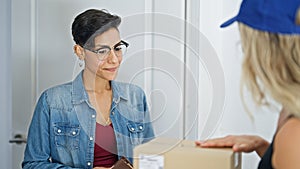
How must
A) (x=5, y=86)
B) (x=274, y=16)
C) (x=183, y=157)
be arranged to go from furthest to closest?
(x=5, y=86) < (x=183, y=157) < (x=274, y=16)

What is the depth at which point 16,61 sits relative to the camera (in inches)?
72.3

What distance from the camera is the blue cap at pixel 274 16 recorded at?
757 millimetres

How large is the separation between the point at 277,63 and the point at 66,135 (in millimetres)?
918

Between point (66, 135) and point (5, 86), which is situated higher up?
point (5, 86)

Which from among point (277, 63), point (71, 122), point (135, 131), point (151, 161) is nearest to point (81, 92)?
point (71, 122)

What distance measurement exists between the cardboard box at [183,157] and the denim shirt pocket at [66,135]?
0.53m

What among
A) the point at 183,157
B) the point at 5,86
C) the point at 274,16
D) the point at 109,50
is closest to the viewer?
the point at 274,16

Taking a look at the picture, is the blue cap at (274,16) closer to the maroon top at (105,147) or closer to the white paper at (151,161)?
the white paper at (151,161)

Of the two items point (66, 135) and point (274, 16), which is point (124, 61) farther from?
point (274, 16)

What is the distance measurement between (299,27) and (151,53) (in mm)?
791

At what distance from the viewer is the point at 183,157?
98cm

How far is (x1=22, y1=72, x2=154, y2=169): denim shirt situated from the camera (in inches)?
56.6

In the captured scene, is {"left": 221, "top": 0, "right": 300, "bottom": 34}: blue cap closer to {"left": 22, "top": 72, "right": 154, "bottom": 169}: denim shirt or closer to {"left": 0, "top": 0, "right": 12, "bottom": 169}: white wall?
{"left": 22, "top": 72, "right": 154, "bottom": 169}: denim shirt

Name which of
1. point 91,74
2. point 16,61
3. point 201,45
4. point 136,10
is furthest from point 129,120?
point 16,61
